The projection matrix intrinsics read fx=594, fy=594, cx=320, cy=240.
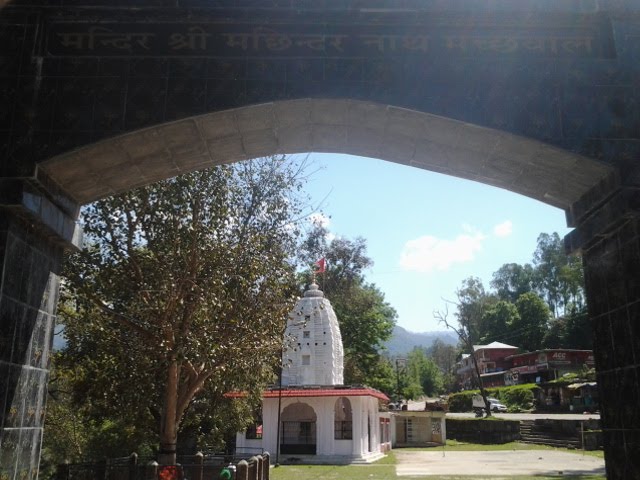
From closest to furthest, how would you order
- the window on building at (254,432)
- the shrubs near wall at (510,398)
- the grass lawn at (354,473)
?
the grass lawn at (354,473), the window on building at (254,432), the shrubs near wall at (510,398)

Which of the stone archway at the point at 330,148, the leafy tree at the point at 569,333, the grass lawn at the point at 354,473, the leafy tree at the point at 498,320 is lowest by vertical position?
the grass lawn at the point at 354,473

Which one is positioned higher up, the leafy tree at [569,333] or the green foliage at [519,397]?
the leafy tree at [569,333]

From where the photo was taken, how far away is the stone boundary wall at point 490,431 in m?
33.9

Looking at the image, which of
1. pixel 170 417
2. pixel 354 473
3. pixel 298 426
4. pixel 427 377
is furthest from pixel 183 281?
pixel 427 377

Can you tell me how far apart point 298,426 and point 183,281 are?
66.4 feet

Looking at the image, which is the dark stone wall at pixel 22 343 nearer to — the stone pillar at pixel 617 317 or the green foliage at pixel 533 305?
the stone pillar at pixel 617 317

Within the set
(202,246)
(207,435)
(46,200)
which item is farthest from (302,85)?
(207,435)

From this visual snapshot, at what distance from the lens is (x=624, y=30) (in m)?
4.23

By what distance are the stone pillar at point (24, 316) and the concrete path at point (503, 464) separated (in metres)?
16.2

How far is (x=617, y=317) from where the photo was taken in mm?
4043

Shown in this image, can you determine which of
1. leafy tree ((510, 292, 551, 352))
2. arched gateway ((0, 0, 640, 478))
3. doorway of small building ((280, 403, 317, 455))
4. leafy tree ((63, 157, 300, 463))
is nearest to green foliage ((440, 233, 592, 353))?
leafy tree ((510, 292, 551, 352))

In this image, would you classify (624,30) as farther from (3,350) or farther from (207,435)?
(207,435)

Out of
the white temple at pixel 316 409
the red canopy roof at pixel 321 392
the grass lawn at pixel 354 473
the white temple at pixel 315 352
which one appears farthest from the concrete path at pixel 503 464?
the white temple at pixel 315 352

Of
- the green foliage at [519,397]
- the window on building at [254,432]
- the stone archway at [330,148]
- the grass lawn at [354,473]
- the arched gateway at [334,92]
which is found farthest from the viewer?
the green foliage at [519,397]
